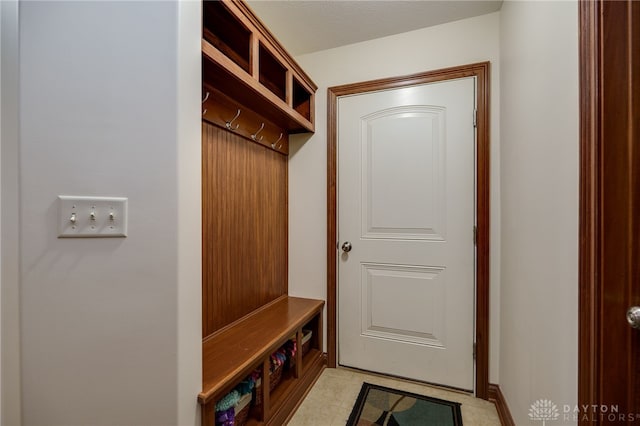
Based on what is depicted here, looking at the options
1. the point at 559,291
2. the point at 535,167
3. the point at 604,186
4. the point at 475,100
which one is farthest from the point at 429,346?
the point at 475,100

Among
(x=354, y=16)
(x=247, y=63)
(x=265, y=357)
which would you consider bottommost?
(x=265, y=357)

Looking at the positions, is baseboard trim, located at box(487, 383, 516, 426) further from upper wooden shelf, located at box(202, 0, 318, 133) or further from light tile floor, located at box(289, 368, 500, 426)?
upper wooden shelf, located at box(202, 0, 318, 133)

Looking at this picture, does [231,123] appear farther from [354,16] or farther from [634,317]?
[634,317]

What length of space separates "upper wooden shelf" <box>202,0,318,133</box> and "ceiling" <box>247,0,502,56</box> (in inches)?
11.2

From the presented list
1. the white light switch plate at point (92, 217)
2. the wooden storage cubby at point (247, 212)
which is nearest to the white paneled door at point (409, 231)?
the wooden storage cubby at point (247, 212)

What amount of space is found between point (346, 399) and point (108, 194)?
168 centimetres

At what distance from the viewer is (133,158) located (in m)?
0.89

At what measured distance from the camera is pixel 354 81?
2029 millimetres

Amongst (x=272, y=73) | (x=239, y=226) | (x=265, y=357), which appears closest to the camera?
(x=265, y=357)

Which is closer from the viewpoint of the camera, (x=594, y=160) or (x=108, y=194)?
(x=594, y=160)

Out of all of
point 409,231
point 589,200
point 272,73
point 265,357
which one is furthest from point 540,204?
point 272,73

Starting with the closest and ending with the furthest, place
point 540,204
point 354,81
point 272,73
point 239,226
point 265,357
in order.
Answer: point 540,204 → point 265,357 → point 239,226 → point 272,73 → point 354,81

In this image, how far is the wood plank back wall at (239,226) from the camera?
1.47 metres

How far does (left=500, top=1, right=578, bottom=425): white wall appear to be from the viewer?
828 millimetres
